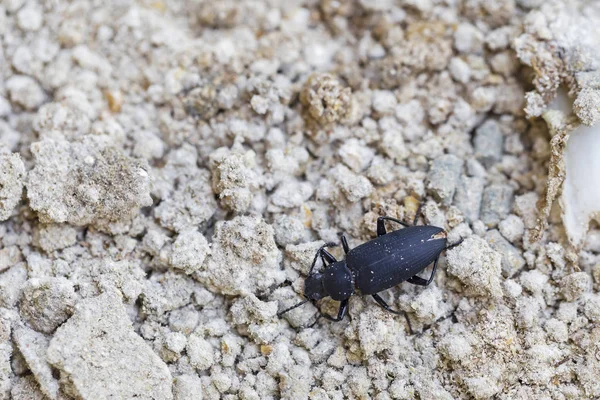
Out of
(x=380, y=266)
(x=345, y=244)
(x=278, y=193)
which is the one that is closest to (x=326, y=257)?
(x=345, y=244)

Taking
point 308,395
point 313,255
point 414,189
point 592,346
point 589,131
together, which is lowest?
point 308,395

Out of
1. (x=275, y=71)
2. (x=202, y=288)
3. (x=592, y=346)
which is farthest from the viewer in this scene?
(x=275, y=71)

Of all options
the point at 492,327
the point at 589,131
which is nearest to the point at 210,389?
the point at 492,327

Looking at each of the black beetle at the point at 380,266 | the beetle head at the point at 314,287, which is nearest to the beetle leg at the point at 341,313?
the black beetle at the point at 380,266

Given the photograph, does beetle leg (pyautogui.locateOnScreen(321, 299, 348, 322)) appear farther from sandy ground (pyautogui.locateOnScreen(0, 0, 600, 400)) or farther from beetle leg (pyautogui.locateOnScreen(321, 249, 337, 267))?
beetle leg (pyautogui.locateOnScreen(321, 249, 337, 267))

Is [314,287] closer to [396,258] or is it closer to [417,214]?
[396,258]

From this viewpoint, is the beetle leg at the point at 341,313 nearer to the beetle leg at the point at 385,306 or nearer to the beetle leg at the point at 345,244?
the beetle leg at the point at 385,306

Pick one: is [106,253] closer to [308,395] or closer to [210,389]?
[210,389]

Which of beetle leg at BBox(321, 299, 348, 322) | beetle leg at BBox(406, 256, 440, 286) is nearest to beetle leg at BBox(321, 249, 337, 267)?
beetle leg at BBox(321, 299, 348, 322)
